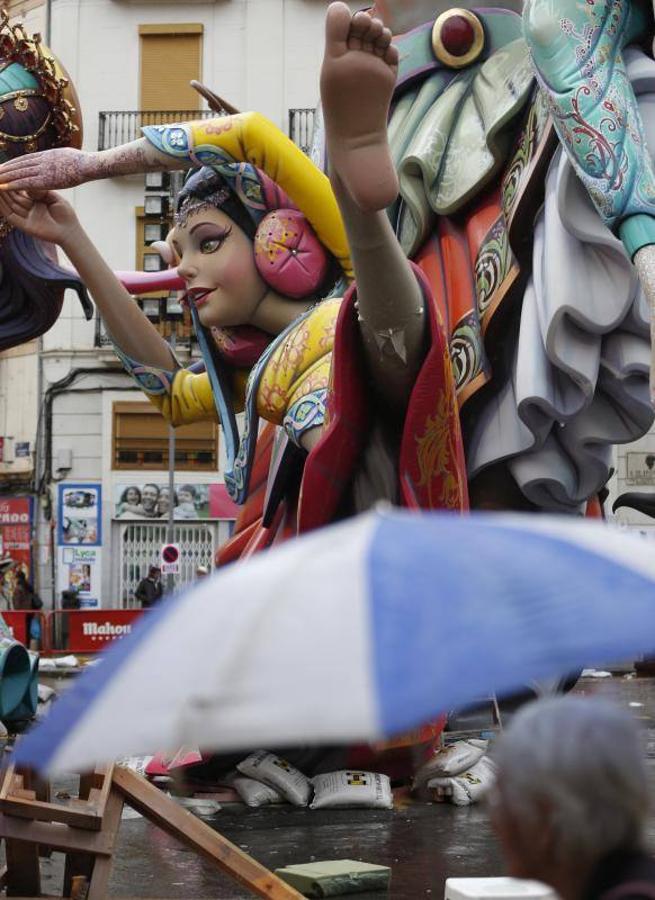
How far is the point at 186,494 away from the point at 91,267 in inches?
775

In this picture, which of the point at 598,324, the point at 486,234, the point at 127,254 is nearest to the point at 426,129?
the point at 486,234

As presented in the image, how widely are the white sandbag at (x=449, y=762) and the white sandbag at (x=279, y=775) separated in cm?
51

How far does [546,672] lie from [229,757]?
5.15 meters

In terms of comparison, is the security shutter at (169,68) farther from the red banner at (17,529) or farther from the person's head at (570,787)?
the person's head at (570,787)

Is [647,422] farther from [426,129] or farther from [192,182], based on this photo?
[192,182]

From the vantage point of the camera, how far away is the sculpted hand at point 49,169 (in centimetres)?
711

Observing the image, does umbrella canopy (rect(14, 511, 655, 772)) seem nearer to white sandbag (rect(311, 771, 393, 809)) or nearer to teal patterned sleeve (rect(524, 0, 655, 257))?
teal patterned sleeve (rect(524, 0, 655, 257))

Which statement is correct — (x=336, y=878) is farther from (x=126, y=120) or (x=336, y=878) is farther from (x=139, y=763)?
(x=126, y=120)

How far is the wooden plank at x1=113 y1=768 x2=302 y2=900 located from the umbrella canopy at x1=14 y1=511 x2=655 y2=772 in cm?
234

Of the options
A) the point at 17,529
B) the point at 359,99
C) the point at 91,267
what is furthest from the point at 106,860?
the point at 17,529

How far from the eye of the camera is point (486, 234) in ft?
23.2

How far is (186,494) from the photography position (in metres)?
27.2

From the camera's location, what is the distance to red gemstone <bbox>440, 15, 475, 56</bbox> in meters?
7.59

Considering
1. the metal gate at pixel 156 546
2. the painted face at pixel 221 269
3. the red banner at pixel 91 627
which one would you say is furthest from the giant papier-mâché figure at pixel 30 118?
the metal gate at pixel 156 546
